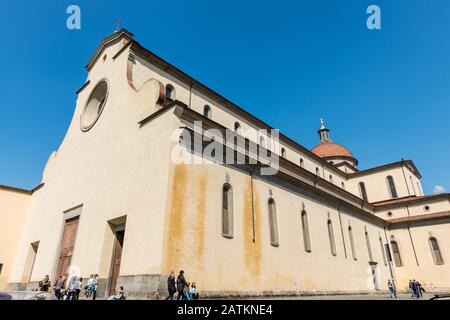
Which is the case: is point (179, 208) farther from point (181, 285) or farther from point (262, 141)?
point (262, 141)

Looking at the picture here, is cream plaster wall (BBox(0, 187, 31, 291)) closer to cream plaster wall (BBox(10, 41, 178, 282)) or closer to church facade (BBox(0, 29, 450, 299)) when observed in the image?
church facade (BBox(0, 29, 450, 299))

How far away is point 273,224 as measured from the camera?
16.7m

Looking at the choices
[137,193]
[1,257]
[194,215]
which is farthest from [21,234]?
[194,215]

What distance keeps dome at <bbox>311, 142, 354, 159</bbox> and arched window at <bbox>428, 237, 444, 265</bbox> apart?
1576cm

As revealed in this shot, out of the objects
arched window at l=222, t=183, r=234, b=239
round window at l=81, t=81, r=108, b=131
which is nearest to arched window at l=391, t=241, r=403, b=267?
arched window at l=222, t=183, r=234, b=239

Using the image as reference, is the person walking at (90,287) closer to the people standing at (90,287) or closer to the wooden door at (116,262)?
the people standing at (90,287)

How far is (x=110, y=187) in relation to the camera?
14797 mm

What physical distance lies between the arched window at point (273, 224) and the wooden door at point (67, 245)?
1067 cm

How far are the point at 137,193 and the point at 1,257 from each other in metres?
14.6

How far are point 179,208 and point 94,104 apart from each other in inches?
530

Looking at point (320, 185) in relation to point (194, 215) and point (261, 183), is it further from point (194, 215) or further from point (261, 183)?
point (194, 215)

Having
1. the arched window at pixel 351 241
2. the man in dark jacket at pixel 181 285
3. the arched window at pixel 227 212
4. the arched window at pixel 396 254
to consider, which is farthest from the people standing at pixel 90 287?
the arched window at pixel 396 254

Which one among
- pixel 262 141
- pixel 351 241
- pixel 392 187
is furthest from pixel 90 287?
pixel 392 187

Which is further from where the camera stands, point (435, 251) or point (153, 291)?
point (435, 251)
